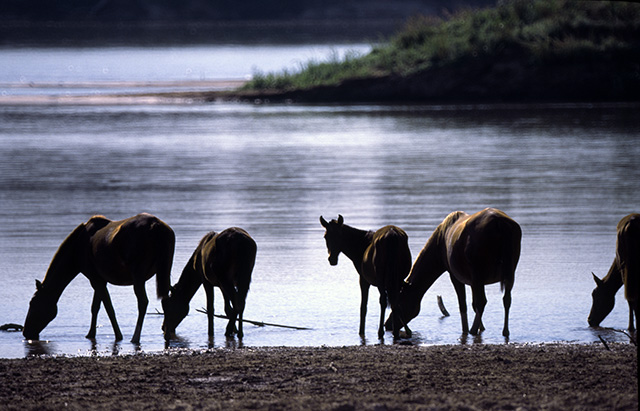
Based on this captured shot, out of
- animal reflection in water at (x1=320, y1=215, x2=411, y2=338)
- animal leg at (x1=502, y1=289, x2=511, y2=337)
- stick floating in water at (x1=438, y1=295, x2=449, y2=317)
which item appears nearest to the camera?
animal leg at (x1=502, y1=289, x2=511, y2=337)

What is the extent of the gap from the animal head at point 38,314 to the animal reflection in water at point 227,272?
110 cm

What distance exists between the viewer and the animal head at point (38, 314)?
391 inches

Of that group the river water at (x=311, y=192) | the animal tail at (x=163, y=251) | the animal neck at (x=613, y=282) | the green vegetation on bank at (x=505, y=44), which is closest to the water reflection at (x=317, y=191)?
the river water at (x=311, y=192)

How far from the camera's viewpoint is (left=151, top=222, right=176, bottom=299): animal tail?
9.74 meters

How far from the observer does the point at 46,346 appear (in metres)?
9.64

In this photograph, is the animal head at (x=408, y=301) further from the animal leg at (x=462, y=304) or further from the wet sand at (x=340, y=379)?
the wet sand at (x=340, y=379)

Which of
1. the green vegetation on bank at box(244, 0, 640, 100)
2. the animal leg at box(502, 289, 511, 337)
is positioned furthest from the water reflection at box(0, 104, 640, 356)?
the green vegetation on bank at box(244, 0, 640, 100)

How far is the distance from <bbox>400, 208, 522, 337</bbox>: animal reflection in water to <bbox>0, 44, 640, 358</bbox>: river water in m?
0.30

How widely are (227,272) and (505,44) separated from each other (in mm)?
27366

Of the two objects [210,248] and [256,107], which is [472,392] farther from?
[256,107]

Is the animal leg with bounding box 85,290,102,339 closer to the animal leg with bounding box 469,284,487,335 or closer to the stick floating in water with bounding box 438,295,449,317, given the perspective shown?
the stick floating in water with bounding box 438,295,449,317

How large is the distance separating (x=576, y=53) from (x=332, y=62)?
9389 mm

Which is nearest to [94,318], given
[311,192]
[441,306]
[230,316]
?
[230,316]

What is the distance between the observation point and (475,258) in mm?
9516
